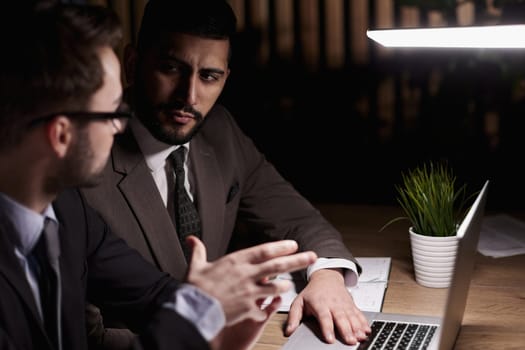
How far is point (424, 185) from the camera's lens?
73.1 inches

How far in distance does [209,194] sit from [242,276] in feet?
3.00

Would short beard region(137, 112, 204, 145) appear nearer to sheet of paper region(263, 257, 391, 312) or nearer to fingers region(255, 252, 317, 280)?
sheet of paper region(263, 257, 391, 312)

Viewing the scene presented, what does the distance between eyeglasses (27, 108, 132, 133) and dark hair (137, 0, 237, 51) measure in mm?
721

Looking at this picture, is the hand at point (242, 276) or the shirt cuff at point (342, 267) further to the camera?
the shirt cuff at point (342, 267)

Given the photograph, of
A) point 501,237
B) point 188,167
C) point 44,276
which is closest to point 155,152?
point 188,167

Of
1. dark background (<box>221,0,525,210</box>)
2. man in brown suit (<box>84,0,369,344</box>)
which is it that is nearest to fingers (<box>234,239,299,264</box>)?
man in brown suit (<box>84,0,369,344</box>)

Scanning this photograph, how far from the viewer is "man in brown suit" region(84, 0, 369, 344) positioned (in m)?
1.86

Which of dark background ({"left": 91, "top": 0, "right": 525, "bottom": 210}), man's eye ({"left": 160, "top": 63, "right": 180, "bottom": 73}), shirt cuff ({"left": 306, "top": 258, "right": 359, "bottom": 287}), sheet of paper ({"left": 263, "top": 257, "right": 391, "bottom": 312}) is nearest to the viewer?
sheet of paper ({"left": 263, "top": 257, "right": 391, "bottom": 312})

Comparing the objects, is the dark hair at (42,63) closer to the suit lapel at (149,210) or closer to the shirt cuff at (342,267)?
the suit lapel at (149,210)

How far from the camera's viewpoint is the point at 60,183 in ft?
4.16

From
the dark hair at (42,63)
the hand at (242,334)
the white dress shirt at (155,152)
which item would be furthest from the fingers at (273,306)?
the white dress shirt at (155,152)

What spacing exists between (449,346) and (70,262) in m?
0.78

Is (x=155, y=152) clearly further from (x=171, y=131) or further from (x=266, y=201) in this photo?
(x=266, y=201)

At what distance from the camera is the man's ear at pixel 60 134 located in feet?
3.95
